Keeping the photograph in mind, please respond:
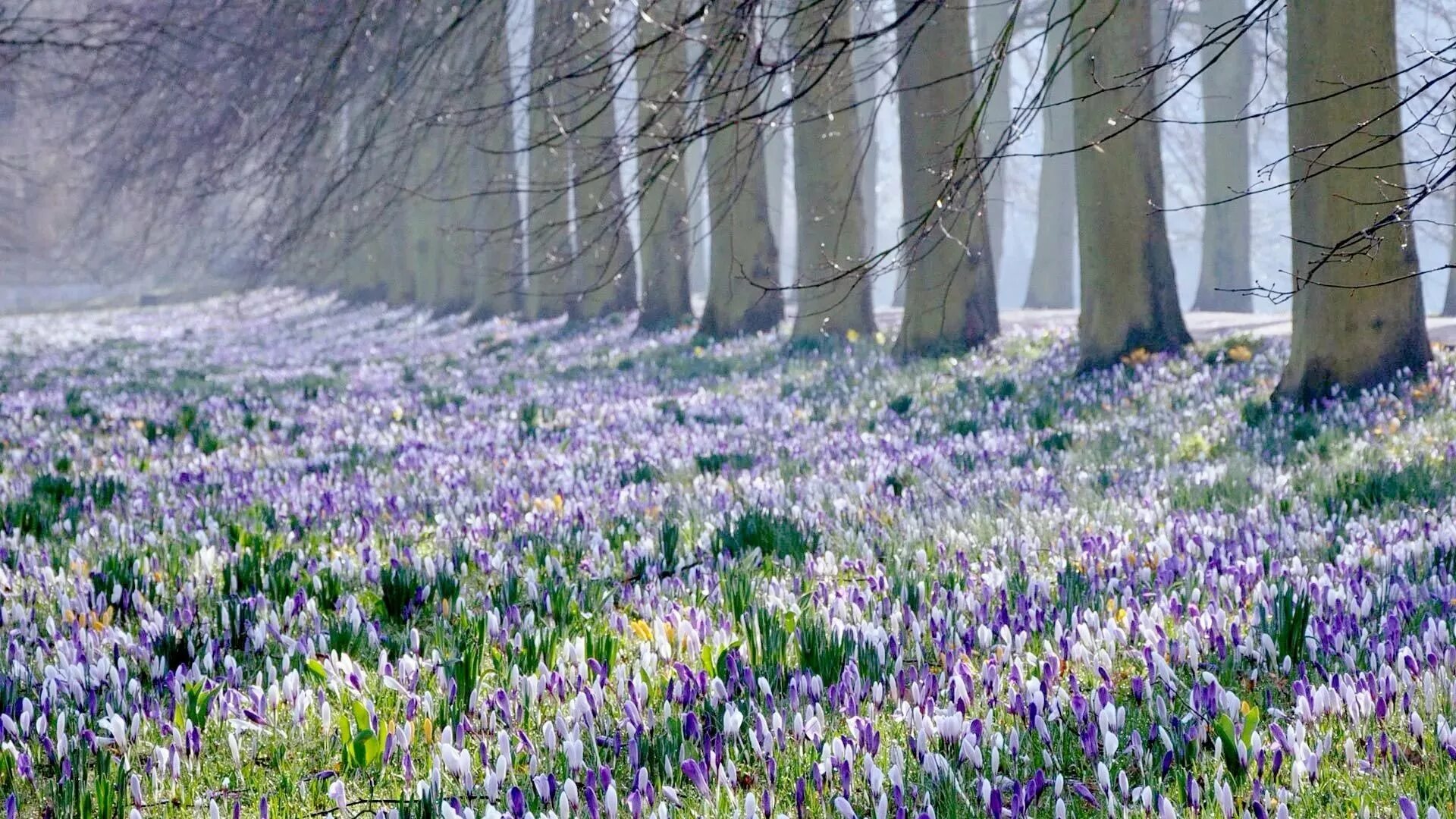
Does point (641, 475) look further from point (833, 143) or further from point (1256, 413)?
point (833, 143)

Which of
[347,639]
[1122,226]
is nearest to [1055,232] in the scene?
[1122,226]

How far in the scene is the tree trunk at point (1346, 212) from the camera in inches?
359

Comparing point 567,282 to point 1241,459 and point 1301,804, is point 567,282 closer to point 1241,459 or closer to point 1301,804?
point 1241,459

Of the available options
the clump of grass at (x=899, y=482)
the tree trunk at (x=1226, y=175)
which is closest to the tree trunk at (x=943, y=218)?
the clump of grass at (x=899, y=482)

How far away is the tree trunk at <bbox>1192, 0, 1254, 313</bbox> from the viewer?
28703 mm

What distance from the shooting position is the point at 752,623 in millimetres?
3658

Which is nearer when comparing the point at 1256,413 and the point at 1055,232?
the point at 1256,413

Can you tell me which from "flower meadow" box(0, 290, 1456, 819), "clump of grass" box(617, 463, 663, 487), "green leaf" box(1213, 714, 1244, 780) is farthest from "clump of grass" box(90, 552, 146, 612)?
"green leaf" box(1213, 714, 1244, 780)

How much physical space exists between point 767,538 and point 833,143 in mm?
13146

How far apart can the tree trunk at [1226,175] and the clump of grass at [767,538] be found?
978 inches

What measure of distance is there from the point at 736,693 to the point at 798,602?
90cm

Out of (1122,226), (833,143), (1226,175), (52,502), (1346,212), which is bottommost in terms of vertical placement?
(52,502)

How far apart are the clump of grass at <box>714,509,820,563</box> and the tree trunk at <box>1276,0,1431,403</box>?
16.7 ft

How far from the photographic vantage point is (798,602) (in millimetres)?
4254
